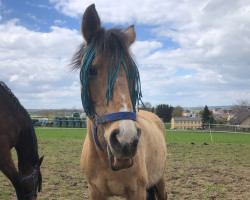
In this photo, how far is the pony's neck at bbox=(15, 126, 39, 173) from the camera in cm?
358

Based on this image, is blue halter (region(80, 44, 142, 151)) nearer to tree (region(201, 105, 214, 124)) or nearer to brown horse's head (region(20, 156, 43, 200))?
brown horse's head (region(20, 156, 43, 200))

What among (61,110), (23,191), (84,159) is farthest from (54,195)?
(61,110)

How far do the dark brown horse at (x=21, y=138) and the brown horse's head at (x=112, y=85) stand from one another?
240cm

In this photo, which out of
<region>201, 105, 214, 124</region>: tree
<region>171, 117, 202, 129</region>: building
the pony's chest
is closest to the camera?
the pony's chest

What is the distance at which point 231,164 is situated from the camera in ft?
24.7

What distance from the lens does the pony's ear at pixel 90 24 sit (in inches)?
66.8

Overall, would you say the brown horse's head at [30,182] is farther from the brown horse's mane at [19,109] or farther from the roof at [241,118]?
the roof at [241,118]

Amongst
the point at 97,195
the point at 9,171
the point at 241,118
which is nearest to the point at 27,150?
the point at 9,171

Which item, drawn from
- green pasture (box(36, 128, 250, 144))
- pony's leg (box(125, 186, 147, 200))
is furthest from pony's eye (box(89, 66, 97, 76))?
green pasture (box(36, 128, 250, 144))

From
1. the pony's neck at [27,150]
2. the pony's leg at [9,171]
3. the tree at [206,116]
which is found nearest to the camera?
the pony's leg at [9,171]

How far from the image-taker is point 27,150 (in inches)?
143

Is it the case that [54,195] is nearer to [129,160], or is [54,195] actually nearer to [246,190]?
[129,160]

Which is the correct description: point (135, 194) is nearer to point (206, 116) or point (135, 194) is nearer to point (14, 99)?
point (14, 99)

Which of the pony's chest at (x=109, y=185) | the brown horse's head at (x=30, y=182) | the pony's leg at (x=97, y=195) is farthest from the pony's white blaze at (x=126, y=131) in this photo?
the brown horse's head at (x=30, y=182)
